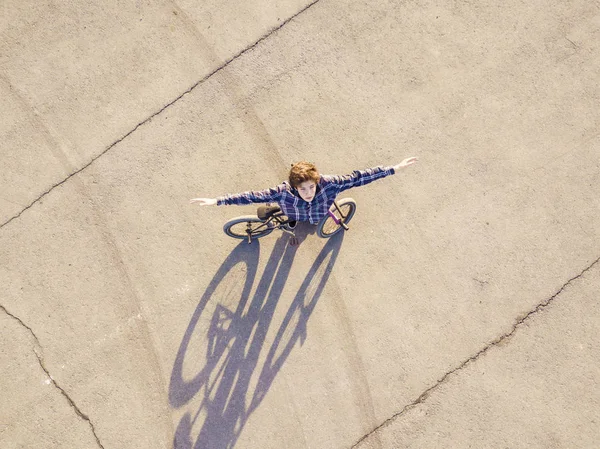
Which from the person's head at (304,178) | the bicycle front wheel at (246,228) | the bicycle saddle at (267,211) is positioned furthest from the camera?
the bicycle front wheel at (246,228)

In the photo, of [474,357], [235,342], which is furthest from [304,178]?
[474,357]

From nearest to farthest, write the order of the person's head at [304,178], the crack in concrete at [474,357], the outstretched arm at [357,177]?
1. the person's head at [304,178]
2. the outstretched arm at [357,177]
3. the crack in concrete at [474,357]

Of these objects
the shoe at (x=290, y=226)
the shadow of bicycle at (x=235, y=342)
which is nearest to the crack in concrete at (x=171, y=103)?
the shadow of bicycle at (x=235, y=342)

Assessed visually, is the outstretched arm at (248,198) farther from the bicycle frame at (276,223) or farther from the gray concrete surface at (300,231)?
the gray concrete surface at (300,231)

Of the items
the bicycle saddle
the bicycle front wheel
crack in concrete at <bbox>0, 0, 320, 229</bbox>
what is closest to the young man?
the bicycle saddle

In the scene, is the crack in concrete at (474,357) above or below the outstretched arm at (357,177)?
below

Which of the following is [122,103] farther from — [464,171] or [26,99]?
[464,171]
